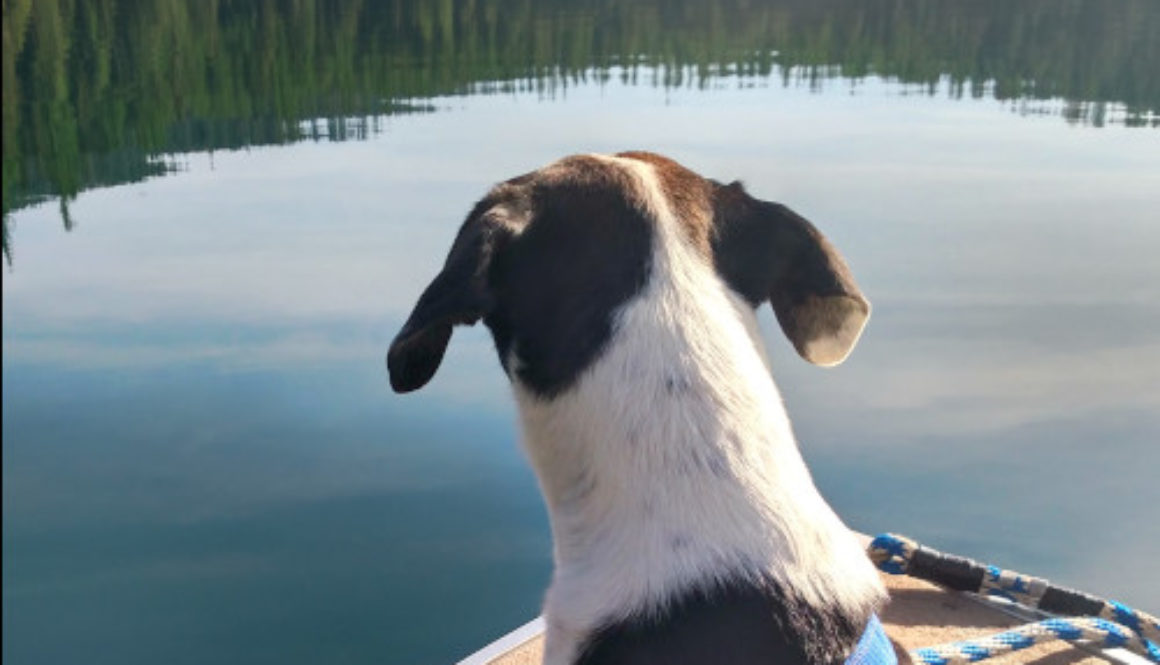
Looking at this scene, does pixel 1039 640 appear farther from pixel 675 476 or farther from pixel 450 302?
pixel 450 302

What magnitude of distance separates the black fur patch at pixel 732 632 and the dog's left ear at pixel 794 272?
716 millimetres

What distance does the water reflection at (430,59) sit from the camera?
1423cm

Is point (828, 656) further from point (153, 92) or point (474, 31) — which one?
point (474, 31)

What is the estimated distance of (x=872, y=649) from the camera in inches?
87.7

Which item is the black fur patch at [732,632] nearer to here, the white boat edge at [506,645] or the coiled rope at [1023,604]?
the coiled rope at [1023,604]

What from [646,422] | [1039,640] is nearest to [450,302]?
[646,422]

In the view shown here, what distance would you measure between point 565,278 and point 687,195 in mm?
397

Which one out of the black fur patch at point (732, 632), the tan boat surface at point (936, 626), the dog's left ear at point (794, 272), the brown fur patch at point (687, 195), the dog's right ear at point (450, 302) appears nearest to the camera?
the black fur patch at point (732, 632)

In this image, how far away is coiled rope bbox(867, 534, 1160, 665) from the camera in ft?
11.3

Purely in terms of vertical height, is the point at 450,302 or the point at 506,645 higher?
the point at 450,302

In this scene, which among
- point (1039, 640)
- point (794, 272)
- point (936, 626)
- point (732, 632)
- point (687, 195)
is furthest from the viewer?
point (936, 626)

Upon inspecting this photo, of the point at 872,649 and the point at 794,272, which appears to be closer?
the point at 872,649

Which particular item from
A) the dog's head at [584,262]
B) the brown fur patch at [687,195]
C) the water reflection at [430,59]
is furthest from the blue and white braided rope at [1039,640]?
the water reflection at [430,59]

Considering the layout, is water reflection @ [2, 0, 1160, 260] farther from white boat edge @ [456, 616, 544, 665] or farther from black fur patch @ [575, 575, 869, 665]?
black fur patch @ [575, 575, 869, 665]
